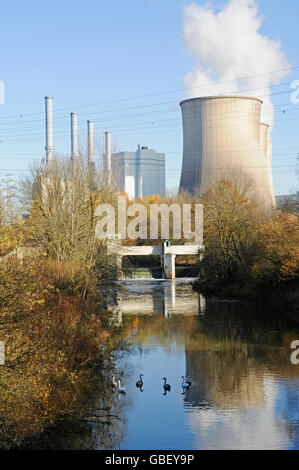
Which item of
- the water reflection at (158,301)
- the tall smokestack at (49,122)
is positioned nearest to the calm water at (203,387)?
the water reflection at (158,301)

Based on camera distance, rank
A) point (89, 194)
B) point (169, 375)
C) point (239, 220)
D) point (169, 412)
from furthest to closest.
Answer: point (239, 220) → point (89, 194) → point (169, 375) → point (169, 412)

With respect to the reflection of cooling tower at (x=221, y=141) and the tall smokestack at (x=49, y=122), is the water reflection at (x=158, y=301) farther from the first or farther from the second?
the tall smokestack at (x=49, y=122)

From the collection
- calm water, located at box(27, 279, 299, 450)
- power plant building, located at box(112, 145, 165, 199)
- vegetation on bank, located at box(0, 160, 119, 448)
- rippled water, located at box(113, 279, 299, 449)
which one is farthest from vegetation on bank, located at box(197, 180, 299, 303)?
power plant building, located at box(112, 145, 165, 199)

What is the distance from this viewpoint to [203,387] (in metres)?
11.1

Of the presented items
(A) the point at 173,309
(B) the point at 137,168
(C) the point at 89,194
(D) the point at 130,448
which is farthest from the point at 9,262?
(B) the point at 137,168

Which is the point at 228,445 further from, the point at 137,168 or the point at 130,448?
the point at 137,168

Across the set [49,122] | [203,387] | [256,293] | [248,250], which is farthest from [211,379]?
[49,122]

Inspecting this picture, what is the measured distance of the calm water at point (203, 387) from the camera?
335 inches

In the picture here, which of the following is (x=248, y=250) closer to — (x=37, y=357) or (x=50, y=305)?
(x=50, y=305)

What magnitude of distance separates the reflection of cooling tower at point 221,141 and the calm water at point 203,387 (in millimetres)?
16620

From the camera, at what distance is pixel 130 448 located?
824 centimetres

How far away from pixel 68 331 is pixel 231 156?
87.1ft

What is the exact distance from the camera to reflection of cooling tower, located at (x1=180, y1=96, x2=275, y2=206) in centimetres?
3431

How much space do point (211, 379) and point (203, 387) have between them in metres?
0.59
